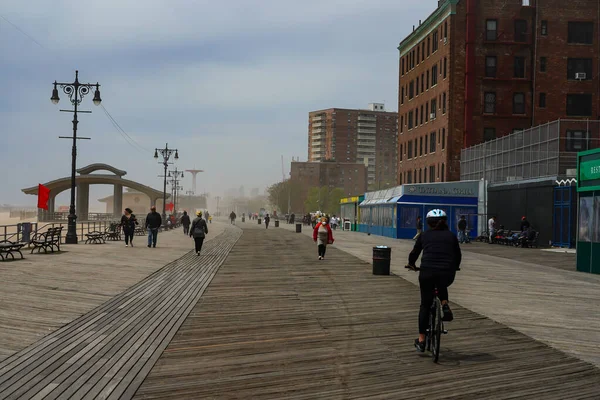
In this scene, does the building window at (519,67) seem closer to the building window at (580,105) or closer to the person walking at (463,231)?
the building window at (580,105)

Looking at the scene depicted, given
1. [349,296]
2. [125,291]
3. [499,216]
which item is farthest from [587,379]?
[499,216]

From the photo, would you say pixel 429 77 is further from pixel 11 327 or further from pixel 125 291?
pixel 11 327

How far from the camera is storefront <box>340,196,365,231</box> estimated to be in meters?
69.8

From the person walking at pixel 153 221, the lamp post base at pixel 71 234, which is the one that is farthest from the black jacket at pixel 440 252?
the lamp post base at pixel 71 234

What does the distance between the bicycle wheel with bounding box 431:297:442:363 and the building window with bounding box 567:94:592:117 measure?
5320 centimetres

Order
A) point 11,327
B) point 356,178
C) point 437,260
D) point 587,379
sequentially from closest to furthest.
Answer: point 587,379
point 437,260
point 11,327
point 356,178

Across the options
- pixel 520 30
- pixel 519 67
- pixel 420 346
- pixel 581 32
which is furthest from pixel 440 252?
pixel 581 32

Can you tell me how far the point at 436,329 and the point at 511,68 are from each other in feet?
175

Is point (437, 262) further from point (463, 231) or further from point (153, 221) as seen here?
A: point (463, 231)

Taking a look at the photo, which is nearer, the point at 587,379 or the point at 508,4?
the point at 587,379

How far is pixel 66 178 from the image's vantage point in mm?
94312

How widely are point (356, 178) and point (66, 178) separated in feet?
380

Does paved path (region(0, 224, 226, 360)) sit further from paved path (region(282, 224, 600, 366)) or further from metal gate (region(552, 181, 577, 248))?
metal gate (region(552, 181, 577, 248))

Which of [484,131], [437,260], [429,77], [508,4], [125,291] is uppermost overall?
[508,4]
